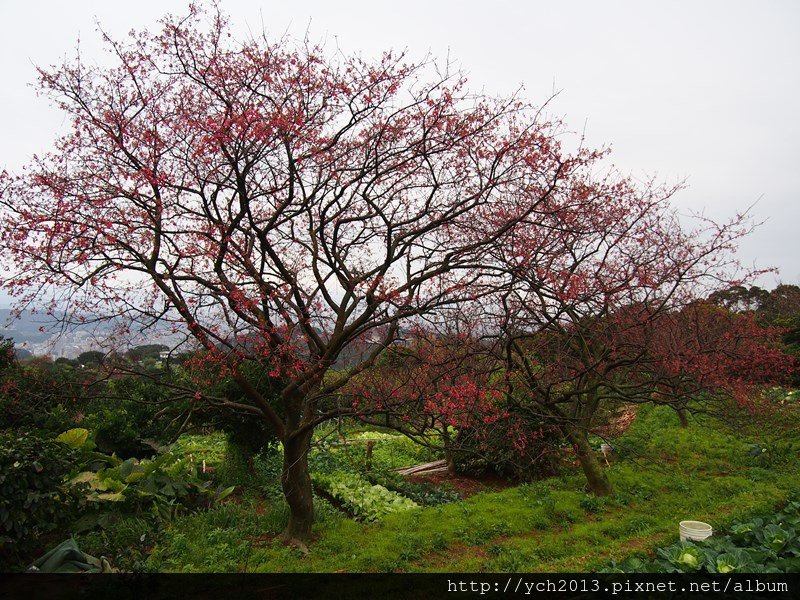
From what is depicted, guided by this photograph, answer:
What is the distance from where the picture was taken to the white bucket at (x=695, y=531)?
5324mm

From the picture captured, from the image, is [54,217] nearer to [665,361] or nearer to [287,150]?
[287,150]

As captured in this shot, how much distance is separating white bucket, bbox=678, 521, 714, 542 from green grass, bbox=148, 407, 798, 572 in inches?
15.9

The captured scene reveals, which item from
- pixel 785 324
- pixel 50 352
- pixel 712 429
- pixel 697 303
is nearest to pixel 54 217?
pixel 50 352

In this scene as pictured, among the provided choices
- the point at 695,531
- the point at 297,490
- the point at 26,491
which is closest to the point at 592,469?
the point at 695,531

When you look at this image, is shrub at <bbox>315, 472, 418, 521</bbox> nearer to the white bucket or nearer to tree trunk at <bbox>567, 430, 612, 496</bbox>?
tree trunk at <bbox>567, 430, 612, 496</bbox>

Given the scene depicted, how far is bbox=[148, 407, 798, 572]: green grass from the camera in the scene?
5.65m

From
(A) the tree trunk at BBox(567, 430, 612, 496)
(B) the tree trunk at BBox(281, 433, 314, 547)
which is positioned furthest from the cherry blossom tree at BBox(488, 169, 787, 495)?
(B) the tree trunk at BBox(281, 433, 314, 547)

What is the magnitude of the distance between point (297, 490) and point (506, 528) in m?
2.88

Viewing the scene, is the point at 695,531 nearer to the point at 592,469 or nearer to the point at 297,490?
the point at 592,469

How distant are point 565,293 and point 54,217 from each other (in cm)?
535

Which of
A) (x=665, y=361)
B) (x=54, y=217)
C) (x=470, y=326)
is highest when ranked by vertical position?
(x=54, y=217)

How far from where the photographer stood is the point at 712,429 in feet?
41.8

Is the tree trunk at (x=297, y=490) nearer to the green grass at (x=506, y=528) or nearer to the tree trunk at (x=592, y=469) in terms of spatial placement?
the green grass at (x=506, y=528)

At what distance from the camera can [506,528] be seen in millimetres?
6840
